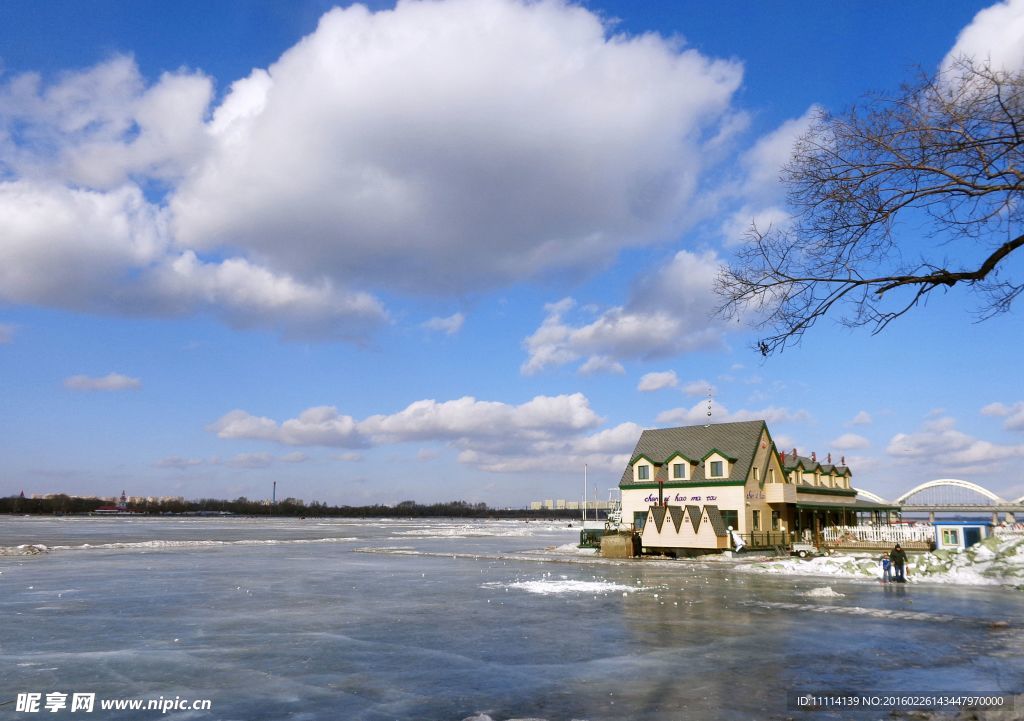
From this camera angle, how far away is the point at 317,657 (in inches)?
527

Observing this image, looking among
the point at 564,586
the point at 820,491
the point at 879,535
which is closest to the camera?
the point at 564,586

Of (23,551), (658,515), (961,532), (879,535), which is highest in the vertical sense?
(658,515)

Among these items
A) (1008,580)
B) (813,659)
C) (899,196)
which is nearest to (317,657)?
(813,659)

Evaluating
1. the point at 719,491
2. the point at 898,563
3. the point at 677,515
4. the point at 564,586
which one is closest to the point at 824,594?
the point at 898,563

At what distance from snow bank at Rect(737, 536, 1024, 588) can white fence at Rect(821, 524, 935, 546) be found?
13325mm

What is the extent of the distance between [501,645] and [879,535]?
37.9m

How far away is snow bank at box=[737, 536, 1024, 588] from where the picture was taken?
87.7 feet

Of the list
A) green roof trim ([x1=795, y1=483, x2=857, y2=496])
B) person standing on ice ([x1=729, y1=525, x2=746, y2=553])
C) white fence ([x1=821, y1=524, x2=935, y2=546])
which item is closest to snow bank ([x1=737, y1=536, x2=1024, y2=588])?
person standing on ice ([x1=729, y1=525, x2=746, y2=553])

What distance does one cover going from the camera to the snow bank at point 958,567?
87.7 ft

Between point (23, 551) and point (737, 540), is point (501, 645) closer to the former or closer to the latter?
point (737, 540)

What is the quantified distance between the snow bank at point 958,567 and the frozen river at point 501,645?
2209mm

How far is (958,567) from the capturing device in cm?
2811

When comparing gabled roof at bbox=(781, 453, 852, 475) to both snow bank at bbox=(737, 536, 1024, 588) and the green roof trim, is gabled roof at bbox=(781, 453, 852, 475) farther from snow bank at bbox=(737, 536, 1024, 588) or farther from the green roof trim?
snow bank at bbox=(737, 536, 1024, 588)

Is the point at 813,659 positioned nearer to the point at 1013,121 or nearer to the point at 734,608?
the point at 734,608
